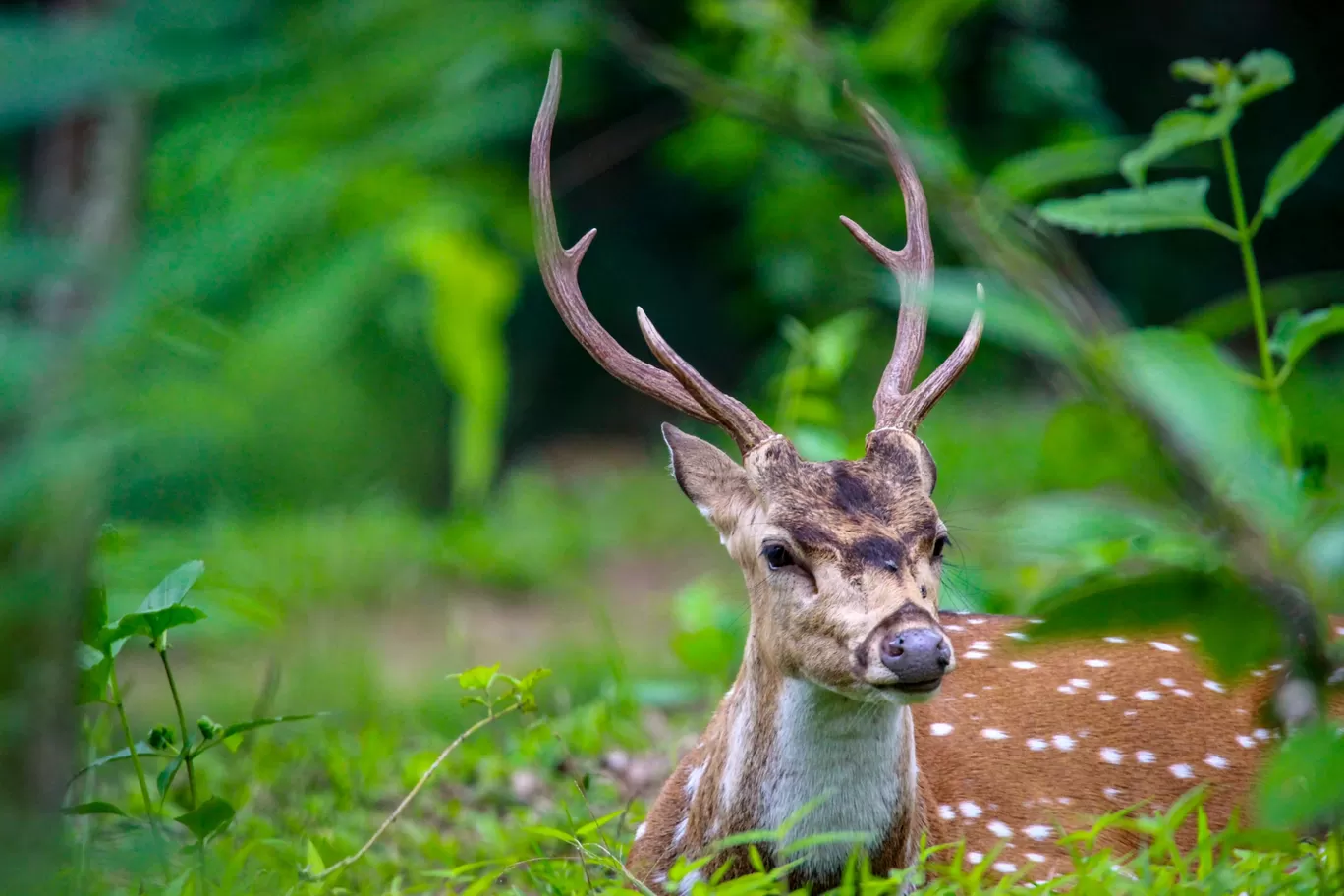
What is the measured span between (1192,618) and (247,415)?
1.08m

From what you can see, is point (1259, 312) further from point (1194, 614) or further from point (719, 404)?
point (1194, 614)

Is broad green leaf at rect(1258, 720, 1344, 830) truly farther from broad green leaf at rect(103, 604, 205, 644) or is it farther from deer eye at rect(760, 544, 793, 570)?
broad green leaf at rect(103, 604, 205, 644)

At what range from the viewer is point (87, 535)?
0.85 metres

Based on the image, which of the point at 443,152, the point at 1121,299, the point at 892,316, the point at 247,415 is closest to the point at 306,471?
the point at 247,415

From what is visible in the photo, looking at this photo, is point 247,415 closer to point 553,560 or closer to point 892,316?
point 553,560

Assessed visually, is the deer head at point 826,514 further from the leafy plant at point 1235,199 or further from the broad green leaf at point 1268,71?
the broad green leaf at point 1268,71

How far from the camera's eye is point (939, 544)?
8.20 ft

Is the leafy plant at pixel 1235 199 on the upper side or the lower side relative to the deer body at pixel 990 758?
upper

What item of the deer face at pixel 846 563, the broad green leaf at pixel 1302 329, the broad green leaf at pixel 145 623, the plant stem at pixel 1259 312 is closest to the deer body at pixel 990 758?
the deer face at pixel 846 563

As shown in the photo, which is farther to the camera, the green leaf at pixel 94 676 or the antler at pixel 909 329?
the antler at pixel 909 329

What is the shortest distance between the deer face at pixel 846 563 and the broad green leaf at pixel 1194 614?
0.65 metres

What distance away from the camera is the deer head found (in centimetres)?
225

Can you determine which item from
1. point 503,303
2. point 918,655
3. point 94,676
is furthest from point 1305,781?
point 503,303

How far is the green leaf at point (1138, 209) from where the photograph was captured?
8.07ft
